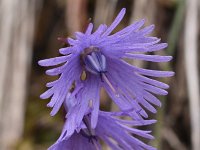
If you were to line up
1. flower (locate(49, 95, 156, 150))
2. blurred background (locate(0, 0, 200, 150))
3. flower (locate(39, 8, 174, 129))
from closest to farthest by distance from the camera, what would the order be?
flower (locate(39, 8, 174, 129)) → flower (locate(49, 95, 156, 150)) → blurred background (locate(0, 0, 200, 150))

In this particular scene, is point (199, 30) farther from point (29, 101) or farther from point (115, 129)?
point (115, 129)

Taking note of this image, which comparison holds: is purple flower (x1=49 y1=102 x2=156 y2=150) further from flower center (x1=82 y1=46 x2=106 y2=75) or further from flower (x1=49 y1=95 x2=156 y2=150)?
flower center (x1=82 y1=46 x2=106 y2=75)

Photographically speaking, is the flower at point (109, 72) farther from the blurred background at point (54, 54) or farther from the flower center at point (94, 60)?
the blurred background at point (54, 54)

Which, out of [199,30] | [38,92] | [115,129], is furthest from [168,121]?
[115,129]

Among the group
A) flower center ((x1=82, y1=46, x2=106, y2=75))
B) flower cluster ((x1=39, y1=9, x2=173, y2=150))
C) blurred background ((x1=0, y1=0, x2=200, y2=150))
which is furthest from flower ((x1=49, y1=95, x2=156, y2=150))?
blurred background ((x1=0, y1=0, x2=200, y2=150))

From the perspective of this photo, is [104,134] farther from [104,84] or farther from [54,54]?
[54,54]

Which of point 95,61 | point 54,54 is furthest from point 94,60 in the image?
point 54,54

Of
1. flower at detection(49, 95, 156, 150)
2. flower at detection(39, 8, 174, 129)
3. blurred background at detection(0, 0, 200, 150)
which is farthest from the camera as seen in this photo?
blurred background at detection(0, 0, 200, 150)

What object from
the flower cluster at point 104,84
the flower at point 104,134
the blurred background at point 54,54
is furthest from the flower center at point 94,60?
the blurred background at point 54,54

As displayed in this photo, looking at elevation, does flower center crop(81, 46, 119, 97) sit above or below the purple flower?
above
